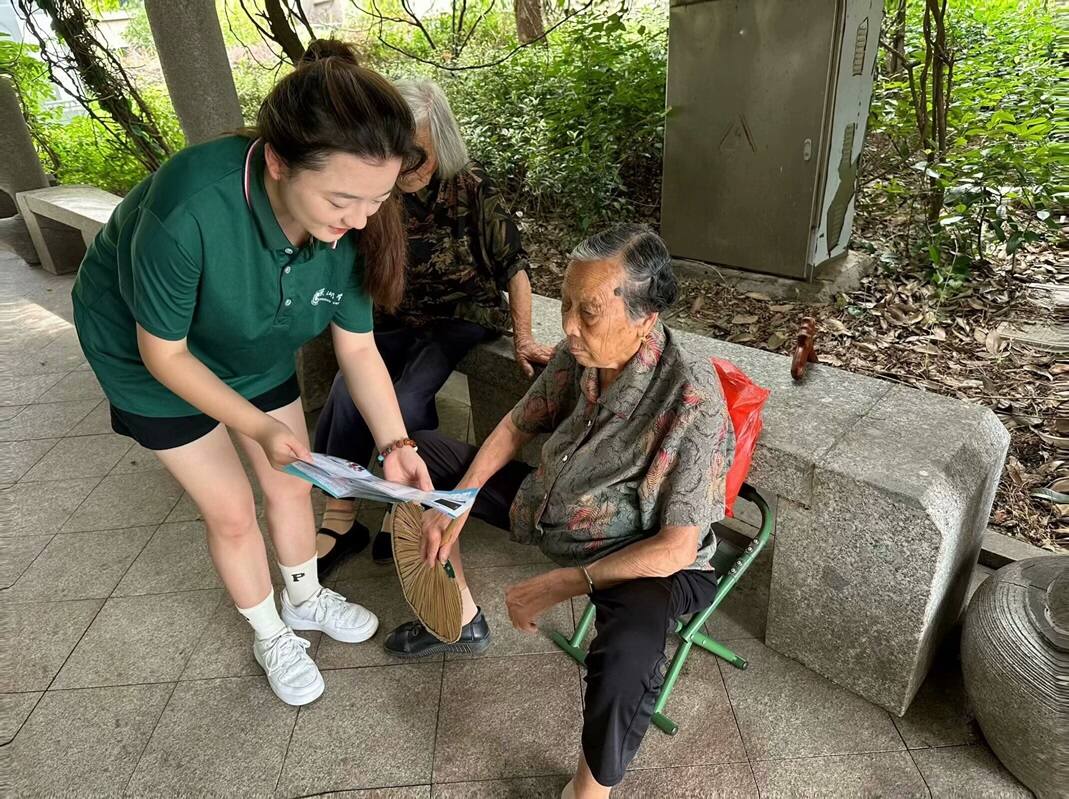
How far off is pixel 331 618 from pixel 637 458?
1380mm

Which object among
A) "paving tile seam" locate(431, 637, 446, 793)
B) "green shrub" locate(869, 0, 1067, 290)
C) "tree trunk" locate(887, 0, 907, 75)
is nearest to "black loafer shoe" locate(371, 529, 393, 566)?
"paving tile seam" locate(431, 637, 446, 793)

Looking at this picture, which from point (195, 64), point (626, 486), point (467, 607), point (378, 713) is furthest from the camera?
point (195, 64)

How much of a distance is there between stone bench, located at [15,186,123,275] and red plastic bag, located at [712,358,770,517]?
5354 mm

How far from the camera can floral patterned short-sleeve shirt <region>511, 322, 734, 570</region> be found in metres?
1.74

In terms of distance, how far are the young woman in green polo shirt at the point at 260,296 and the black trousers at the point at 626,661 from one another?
0.74 m

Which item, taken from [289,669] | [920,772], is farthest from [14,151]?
[920,772]

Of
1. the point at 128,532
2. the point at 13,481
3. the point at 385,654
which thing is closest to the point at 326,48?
the point at 385,654

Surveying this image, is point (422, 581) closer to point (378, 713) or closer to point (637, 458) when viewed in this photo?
point (378, 713)

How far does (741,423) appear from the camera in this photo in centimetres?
190

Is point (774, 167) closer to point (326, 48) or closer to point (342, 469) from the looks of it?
point (326, 48)

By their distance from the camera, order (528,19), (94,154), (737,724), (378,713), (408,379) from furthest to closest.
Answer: (528,19) → (94,154) → (408,379) → (378,713) → (737,724)

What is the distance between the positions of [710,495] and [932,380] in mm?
2335

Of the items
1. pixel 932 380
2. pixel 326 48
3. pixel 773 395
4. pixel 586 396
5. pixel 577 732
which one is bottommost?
pixel 577 732

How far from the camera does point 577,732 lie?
2.15 m
